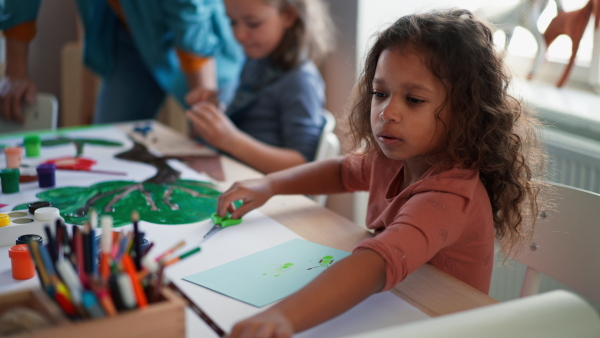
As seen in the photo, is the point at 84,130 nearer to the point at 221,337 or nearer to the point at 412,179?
the point at 412,179

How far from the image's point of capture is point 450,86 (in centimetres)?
92

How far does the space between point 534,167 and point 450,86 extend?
0.24 meters

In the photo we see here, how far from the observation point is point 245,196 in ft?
3.53

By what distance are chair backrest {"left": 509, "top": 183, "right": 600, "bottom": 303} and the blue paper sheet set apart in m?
0.37

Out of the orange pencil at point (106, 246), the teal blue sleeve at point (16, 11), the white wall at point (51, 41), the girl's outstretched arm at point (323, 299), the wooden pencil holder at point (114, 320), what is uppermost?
the teal blue sleeve at point (16, 11)

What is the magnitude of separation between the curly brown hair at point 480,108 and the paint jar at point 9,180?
2.35ft

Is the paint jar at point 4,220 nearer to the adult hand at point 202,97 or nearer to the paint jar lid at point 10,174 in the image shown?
the paint jar lid at point 10,174

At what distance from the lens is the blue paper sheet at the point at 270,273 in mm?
790

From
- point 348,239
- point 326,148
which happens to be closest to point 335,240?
point 348,239

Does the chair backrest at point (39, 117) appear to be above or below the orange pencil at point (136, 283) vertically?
below

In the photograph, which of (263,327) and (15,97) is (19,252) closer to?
(263,327)

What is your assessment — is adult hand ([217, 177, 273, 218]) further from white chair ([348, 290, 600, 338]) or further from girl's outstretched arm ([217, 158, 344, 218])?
white chair ([348, 290, 600, 338])

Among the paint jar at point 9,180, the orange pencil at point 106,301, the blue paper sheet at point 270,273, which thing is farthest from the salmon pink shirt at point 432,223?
the paint jar at point 9,180

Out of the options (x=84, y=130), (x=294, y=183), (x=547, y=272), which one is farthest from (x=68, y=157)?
(x=547, y=272)
